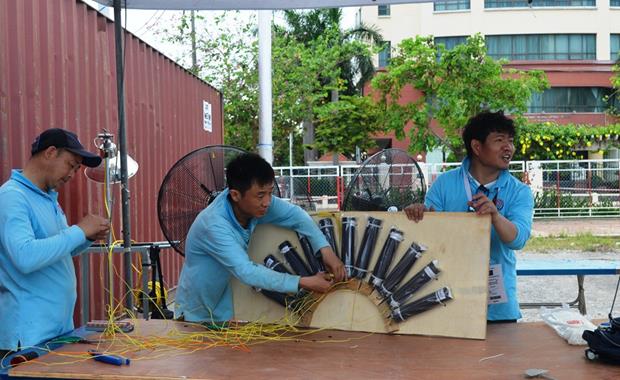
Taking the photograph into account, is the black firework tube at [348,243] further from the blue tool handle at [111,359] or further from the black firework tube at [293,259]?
the blue tool handle at [111,359]

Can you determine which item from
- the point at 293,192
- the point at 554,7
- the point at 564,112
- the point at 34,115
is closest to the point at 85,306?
the point at 34,115

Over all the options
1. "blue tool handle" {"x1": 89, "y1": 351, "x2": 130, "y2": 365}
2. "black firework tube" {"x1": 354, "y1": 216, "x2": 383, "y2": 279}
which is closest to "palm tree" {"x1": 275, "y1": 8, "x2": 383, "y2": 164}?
"black firework tube" {"x1": 354, "y1": 216, "x2": 383, "y2": 279}

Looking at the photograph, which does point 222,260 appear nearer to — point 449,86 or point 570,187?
point 570,187

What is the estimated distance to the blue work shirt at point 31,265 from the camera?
2654mm

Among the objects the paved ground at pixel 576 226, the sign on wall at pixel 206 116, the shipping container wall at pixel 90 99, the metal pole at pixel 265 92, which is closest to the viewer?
the shipping container wall at pixel 90 99

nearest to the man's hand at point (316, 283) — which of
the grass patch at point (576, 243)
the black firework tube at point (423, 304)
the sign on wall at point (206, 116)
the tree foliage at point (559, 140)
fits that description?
the black firework tube at point (423, 304)

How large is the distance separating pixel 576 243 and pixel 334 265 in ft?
39.6

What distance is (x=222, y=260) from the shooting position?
9.66 ft

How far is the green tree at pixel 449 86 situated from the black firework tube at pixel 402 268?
17643 mm

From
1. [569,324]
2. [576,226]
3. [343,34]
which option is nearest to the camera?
[569,324]

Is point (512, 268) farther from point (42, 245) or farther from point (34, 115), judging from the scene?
Answer: point (34, 115)

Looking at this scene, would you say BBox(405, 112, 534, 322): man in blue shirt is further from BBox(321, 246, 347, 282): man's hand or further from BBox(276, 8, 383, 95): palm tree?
BBox(276, 8, 383, 95): palm tree

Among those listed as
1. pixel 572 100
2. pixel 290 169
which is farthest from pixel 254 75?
pixel 572 100

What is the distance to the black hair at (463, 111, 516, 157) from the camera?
3.20 m
